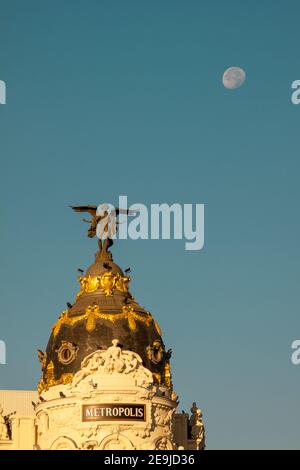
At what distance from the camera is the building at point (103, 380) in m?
98.9

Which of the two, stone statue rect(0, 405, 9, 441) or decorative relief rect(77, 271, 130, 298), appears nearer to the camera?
decorative relief rect(77, 271, 130, 298)

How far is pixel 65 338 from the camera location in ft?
335

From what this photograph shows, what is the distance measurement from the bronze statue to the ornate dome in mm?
2565

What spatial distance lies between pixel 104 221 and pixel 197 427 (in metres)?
17.6

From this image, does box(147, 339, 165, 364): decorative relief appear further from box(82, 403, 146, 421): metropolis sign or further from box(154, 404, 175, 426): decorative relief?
box(82, 403, 146, 421): metropolis sign

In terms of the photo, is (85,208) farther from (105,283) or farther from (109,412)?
(109,412)

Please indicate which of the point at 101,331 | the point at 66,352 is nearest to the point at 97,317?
the point at 101,331

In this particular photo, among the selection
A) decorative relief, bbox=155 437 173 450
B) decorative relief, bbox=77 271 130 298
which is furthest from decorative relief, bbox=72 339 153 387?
decorative relief, bbox=77 271 130 298

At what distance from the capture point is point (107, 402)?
324 feet

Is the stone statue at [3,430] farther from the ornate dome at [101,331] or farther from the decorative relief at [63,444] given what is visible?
the decorative relief at [63,444]

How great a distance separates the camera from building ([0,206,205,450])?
325ft
